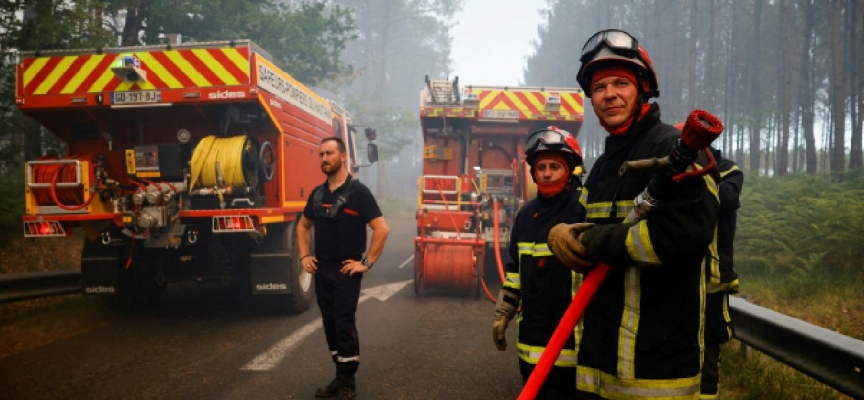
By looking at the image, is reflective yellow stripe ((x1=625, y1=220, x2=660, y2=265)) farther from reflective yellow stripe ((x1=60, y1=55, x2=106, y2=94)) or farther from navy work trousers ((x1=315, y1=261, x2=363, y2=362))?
reflective yellow stripe ((x1=60, y1=55, x2=106, y2=94))

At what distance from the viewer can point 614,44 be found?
1911 millimetres

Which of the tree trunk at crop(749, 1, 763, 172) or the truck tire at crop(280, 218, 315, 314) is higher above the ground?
the tree trunk at crop(749, 1, 763, 172)

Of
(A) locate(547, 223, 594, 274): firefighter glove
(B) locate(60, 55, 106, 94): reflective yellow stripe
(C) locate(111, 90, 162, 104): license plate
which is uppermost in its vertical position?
(B) locate(60, 55, 106, 94): reflective yellow stripe

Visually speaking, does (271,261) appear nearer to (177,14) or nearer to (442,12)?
(177,14)

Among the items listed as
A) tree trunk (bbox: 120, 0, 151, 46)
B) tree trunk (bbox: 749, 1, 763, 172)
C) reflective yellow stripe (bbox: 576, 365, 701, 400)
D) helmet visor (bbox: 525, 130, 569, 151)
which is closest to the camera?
reflective yellow stripe (bbox: 576, 365, 701, 400)

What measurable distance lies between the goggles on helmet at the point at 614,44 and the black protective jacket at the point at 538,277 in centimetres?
107

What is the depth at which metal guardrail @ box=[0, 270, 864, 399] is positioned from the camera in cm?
256

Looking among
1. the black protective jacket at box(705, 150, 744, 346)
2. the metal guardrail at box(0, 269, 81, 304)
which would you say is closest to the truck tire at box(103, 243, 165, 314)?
the metal guardrail at box(0, 269, 81, 304)

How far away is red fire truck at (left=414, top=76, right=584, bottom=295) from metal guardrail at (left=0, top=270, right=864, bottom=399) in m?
4.16

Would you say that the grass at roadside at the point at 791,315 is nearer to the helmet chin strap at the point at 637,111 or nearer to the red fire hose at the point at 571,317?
the red fire hose at the point at 571,317

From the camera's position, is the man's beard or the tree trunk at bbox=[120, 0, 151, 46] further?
the tree trunk at bbox=[120, 0, 151, 46]

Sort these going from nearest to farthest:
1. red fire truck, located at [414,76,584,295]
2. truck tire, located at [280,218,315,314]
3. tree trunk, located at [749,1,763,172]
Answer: truck tire, located at [280,218,315,314] < red fire truck, located at [414,76,584,295] < tree trunk, located at [749,1,763,172]

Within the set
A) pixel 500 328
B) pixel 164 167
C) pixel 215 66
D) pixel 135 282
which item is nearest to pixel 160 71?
pixel 215 66

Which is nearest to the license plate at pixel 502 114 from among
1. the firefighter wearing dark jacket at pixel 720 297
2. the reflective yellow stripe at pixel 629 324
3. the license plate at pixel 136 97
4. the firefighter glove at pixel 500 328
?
the license plate at pixel 136 97
